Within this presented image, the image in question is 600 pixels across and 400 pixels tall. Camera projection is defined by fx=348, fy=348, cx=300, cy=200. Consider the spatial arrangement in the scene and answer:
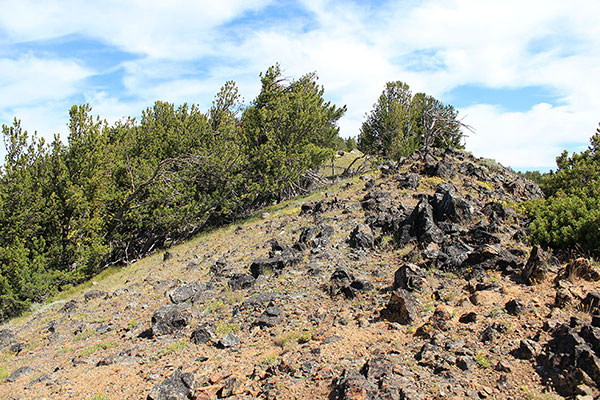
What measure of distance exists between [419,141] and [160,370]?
36997 mm

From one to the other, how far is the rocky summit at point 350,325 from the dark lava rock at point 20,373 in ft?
0.07

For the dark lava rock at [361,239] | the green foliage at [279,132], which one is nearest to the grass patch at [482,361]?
the dark lava rock at [361,239]

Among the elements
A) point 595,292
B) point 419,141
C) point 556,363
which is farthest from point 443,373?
point 419,141

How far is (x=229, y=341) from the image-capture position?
6750 mm

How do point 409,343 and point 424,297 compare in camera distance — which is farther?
point 424,297

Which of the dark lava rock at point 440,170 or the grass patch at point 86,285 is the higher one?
the dark lava rock at point 440,170

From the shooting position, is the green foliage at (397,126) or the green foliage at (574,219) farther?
the green foliage at (397,126)

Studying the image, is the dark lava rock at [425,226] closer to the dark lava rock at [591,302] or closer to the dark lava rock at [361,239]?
the dark lava rock at [361,239]

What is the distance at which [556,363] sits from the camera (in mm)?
4469

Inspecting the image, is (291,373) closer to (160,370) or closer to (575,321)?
(160,370)

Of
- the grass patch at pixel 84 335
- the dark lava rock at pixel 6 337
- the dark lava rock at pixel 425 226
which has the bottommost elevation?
the dark lava rock at pixel 6 337

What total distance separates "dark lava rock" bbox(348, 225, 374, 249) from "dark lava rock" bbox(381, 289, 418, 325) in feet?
12.1

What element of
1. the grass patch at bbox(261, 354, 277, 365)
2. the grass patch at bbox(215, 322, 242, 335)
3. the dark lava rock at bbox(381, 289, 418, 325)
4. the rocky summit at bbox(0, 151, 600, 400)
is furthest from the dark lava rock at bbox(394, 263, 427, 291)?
the grass patch at bbox(215, 322, 242, 335)

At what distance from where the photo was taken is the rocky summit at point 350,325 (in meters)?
4.74
